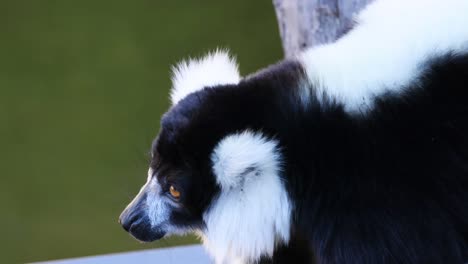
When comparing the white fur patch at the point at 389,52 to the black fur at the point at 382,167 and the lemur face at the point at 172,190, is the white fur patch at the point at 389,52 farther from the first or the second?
the lemur face at the point at 172,190

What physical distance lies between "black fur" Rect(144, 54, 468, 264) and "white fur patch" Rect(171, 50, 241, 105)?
182 millimetres

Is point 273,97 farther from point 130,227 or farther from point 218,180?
point 130,227

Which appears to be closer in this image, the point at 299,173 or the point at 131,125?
the point at 299,173

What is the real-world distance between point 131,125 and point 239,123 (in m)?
2.01

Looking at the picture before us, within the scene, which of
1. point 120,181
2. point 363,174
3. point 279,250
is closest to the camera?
point 363,174

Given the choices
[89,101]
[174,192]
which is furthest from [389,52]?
[89,101]

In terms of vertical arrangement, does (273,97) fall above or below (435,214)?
above

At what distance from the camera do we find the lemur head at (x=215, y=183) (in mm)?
1250

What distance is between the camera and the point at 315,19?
1873 millimetres

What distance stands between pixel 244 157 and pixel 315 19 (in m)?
0.74

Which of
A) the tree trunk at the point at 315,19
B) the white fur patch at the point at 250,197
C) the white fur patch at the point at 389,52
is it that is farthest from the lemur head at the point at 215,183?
the tree trunk at the point at 315,19

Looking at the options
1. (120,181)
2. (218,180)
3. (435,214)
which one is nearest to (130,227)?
(218,180)

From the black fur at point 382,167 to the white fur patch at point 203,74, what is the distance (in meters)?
0.18

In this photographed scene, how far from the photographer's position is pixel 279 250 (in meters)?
1.39
